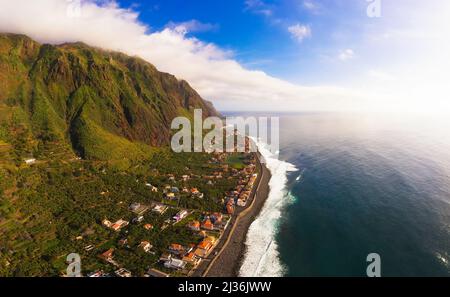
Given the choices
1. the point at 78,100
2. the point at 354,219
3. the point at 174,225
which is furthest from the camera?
the point at 78,100

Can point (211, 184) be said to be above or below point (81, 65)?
below

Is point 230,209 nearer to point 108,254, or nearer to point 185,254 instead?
point 185,254

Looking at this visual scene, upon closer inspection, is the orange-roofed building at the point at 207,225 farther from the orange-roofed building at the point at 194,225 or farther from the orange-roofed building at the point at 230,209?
the orange-roofed building at the point at 230,209

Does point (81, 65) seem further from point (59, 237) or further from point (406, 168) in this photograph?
point (406, 168)

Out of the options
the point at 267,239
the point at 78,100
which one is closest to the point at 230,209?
the point at 267,239

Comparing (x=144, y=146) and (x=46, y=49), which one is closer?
(x=144, y=146)

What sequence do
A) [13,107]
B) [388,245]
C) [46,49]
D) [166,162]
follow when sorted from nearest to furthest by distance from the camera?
[388,245]
[13,107]
[166,162]
[46,49]

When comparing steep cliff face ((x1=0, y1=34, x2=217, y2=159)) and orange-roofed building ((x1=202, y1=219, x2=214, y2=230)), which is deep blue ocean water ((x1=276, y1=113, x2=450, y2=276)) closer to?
orange-roofed building ((x1=202, y1=219, x2=214, y2=230))

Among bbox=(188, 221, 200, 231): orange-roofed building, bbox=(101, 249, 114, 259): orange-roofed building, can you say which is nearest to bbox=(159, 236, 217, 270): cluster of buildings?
bbox=(188, 221, 200, 231): orange-roofed building
